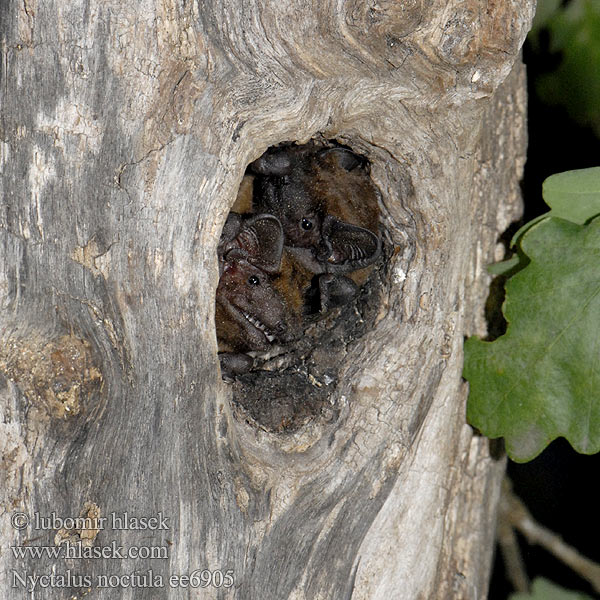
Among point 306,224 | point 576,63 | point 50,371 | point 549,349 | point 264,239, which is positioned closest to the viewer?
point 50,371

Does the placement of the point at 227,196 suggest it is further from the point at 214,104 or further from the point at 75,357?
the point at 75,357

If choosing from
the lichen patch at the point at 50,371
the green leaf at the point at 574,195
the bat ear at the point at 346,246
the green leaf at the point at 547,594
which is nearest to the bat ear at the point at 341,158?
the bat ear at the point at 346,246

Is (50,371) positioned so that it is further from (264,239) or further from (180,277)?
(264,239)

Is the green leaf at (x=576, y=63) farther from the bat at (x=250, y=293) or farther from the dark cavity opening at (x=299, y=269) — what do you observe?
the bat at (x=250, y=293)

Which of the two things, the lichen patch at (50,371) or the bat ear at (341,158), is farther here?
the bat ear at (341,158)

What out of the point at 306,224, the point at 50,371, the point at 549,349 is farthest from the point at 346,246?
the point at 50,371
